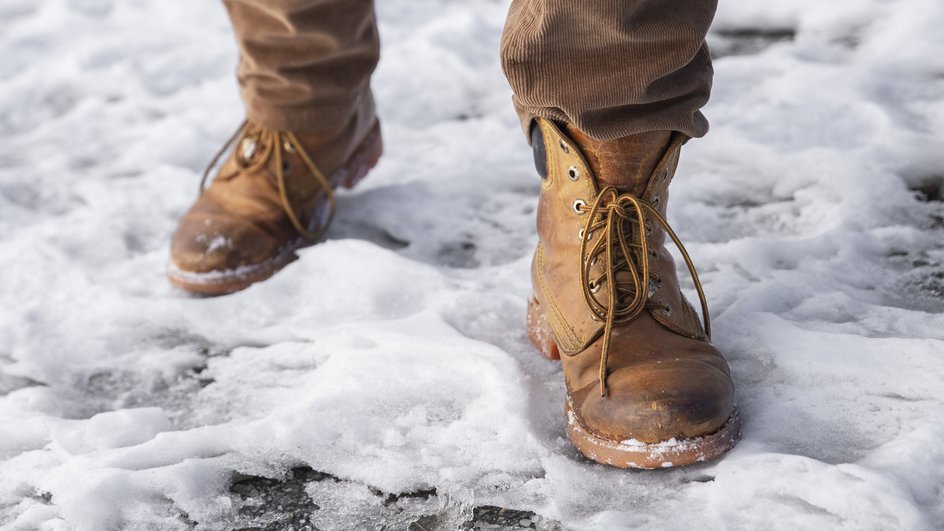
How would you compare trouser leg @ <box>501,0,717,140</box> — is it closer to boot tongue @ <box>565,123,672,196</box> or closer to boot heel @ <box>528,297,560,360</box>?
boot tongue @ <box>565,123,672,196</box>

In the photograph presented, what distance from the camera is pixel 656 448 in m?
1.08

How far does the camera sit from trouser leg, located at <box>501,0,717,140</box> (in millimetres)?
1103

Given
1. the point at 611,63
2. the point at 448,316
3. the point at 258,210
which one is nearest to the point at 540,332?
the point at 448,316

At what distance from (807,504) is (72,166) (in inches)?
66.1

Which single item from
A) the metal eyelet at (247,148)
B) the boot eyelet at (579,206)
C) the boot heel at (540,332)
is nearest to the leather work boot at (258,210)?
the metal eyelet at (247,148)

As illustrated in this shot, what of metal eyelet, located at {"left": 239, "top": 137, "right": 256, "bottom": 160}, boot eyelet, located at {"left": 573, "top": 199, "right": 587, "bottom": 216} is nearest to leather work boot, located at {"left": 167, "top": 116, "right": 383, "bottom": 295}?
metal eyelet, located at {"left": 239, "top": 137, "right": 256, "bottom": 160}

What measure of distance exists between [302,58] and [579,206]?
624mm

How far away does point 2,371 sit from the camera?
1.40 meters

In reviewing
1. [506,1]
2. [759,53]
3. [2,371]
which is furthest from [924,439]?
[506,1]

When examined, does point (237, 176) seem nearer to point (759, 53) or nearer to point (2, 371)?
point (2, 371)

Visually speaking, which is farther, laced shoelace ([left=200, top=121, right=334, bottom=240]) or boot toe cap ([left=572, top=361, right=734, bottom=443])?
laced shoelace ([left=200, top=121, right=334, bottom=240])

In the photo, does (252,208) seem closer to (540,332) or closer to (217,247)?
(217,247)

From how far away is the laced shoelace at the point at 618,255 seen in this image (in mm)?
1188

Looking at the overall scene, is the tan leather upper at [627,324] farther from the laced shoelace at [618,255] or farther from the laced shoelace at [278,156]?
the laced shoelace at [278,156]
